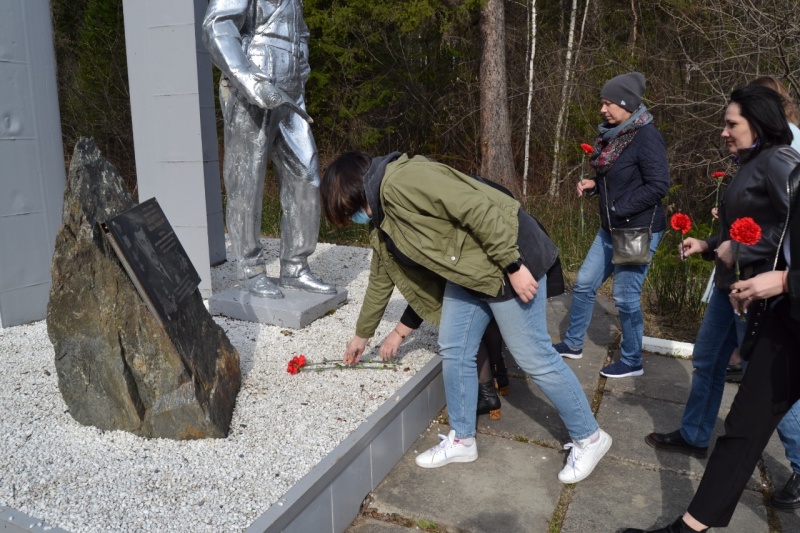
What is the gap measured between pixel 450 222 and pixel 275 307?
216 centimetres

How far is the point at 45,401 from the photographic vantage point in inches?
132

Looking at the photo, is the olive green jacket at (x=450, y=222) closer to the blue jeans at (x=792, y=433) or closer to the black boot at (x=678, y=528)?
the black boot at (x=678, y=528)

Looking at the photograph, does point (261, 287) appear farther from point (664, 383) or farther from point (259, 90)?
point (664, 383)

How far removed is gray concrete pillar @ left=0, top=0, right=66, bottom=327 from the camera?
14.2 feet

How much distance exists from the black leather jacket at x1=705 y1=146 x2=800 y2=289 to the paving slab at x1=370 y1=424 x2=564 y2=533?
1213 millimetres

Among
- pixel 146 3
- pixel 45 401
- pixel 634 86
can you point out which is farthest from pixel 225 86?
pixel 634 86

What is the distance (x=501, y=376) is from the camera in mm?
3936

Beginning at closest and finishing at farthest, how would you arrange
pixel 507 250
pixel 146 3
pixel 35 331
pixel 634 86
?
pixel 507 250
pixel 634 86
pixel 35 331
pixel 146 3

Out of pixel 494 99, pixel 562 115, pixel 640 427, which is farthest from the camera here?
pixel 562 115

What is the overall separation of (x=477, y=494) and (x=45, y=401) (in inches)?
82.2

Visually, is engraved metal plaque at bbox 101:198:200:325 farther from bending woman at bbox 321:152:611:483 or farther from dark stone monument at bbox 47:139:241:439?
bending woman at bbox 321:152:611:483

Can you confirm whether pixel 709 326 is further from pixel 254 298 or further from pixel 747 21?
pixel 747 21

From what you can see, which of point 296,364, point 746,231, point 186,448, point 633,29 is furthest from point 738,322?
point 633,29

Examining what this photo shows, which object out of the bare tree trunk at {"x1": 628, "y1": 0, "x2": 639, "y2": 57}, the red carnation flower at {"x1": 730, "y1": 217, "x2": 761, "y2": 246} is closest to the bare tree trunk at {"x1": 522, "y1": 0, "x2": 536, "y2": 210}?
the bare tree trunk at {"x1": 628, "y1": 0, "x2": 639, "y2": 57}
